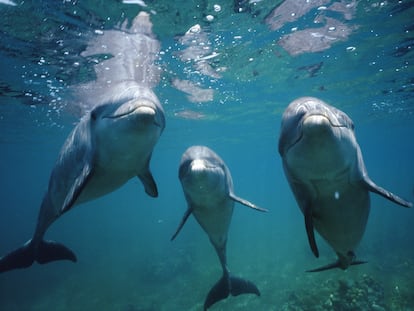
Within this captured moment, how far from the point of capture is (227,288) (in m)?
7.79

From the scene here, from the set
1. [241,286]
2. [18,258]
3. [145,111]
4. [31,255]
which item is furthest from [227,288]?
[145,111]

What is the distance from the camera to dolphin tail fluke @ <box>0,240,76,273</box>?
6900 mm

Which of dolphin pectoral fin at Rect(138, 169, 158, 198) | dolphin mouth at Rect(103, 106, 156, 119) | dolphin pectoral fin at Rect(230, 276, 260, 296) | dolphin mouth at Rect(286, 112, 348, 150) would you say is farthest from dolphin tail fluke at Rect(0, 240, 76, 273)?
dolphin mouth at Rect(286, 112, 348, 150)

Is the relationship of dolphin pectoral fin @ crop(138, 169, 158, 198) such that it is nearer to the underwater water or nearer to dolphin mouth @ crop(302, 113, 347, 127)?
dolphin mouth @ crop(302, 113, 347, 127)

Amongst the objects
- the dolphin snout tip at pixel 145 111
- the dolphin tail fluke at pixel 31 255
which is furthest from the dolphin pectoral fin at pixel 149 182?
the dolphin tail fluke at pixel 31 255

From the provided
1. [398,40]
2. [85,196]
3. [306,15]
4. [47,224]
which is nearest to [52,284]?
[47,224]

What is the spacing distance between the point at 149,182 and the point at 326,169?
2.94 m

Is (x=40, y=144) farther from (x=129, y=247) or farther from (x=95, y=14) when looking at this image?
(x=95, y=14)

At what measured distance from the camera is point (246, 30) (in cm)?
1193

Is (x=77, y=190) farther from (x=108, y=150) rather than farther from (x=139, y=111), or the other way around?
(x=139, y=111)

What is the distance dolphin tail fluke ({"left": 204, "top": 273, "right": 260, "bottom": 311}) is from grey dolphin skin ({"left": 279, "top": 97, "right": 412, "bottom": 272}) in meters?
4.38

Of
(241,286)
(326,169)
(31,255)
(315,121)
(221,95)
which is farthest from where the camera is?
(221,95)

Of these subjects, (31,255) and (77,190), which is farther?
(31,255)

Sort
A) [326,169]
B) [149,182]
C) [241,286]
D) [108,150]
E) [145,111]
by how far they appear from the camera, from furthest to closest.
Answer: [241,286] → [149,182] → [108,150] → [145,111] → [326,169]
